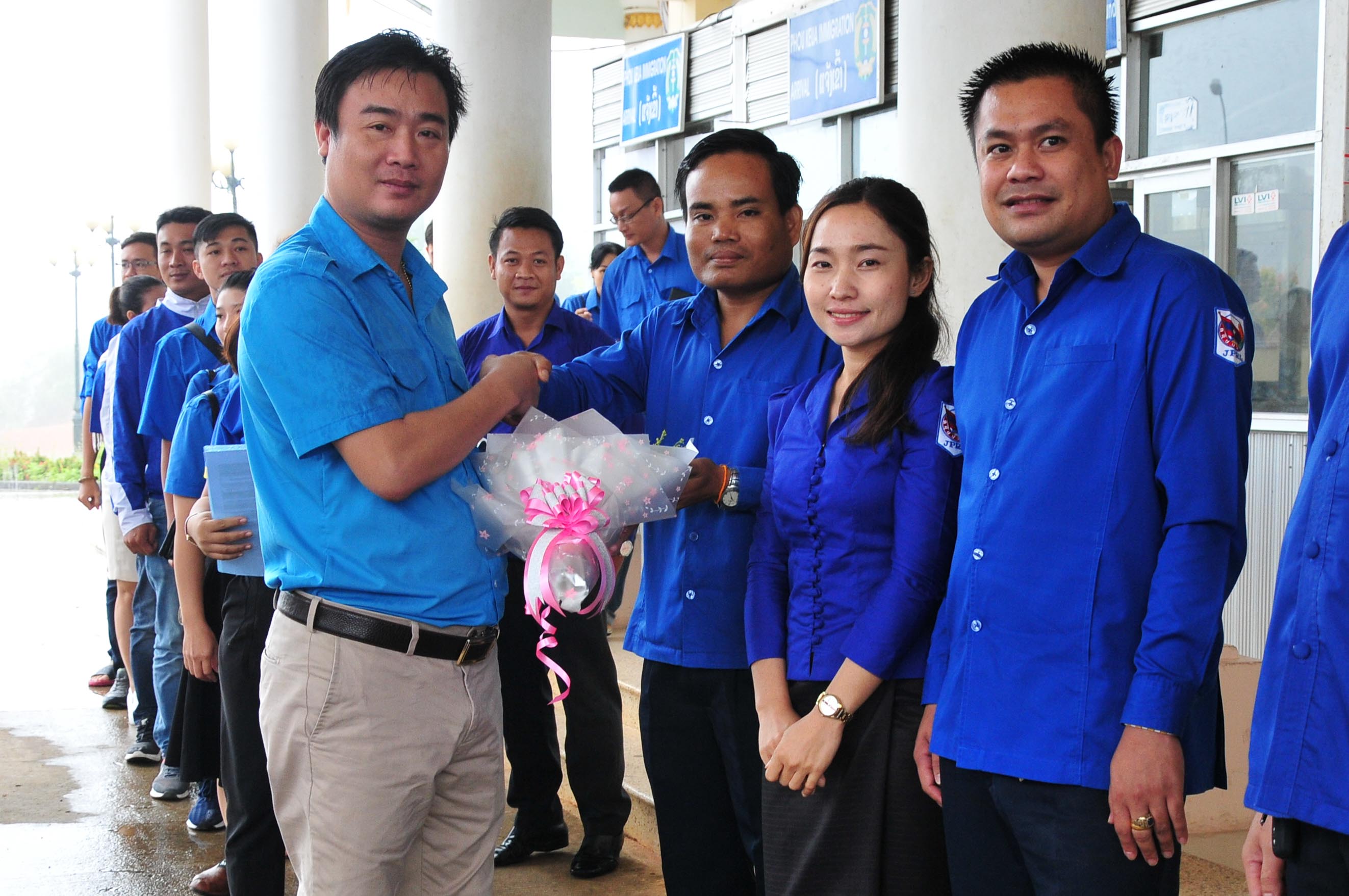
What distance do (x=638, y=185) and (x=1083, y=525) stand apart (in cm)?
462

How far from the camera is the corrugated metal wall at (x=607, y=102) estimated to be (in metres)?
11.9

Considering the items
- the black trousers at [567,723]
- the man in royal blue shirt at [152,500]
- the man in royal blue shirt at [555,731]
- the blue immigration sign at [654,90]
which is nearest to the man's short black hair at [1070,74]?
the man in royal blue shirt at [555,731]

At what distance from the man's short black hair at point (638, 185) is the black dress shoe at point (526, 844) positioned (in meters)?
3.26

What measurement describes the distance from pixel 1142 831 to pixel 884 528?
0.69 metres

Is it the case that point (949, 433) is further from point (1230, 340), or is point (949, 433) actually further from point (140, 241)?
point (140, 241)

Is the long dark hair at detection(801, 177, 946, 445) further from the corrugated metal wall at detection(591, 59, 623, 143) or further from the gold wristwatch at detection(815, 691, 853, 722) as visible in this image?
the corrugated metal wall at detection(591, 59, 623, 143)

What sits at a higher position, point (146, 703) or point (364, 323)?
point (364, 323)

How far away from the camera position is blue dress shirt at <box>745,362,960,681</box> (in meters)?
2.01

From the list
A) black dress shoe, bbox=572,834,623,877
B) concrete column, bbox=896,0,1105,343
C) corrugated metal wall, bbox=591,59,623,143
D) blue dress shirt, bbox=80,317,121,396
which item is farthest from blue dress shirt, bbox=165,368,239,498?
corrugated metal wall, bbox=591,59,623,143

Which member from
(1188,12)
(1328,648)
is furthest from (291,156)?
(1328,648)

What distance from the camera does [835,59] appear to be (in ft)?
29.9

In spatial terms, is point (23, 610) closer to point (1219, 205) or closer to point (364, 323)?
point (364, 323)

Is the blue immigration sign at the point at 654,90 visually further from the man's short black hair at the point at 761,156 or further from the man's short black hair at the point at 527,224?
the man's short black hair at the point at 761,156

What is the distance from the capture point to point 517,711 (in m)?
3.92
